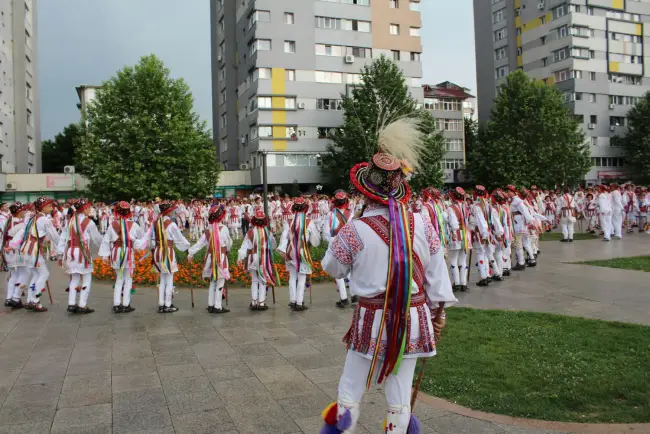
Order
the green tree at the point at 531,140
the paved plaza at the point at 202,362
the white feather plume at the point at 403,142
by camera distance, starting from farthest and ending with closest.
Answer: the green tree at the point at 531,140
the paved plaza at the point at 202,362
the white feather plume at the point at 403,142

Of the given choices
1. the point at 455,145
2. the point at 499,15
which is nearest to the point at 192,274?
the point at 455,145

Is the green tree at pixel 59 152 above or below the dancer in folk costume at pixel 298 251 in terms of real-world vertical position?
above

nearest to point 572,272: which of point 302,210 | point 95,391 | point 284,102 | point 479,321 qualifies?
point 479,321

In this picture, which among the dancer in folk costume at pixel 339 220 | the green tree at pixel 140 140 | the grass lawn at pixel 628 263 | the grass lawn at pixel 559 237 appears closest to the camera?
the dancer in folk costume at pixel 339 220

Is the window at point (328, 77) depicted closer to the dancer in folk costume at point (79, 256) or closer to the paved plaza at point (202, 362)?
the paved plaza at point (202, 362)

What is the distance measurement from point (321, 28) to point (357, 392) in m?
49.4

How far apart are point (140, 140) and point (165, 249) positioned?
2738 cm

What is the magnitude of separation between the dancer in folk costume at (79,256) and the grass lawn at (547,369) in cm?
651

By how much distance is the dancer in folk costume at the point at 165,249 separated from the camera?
9734 millimetres

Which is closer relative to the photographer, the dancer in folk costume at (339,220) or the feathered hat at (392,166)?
the feathered hat at (392,166)

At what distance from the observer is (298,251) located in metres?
9.82

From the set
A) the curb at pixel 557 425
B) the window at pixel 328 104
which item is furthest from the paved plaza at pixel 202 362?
the window at pixel 328 104

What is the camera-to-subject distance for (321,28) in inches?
1944

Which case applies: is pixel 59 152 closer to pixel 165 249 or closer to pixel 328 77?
pixel 328 77
